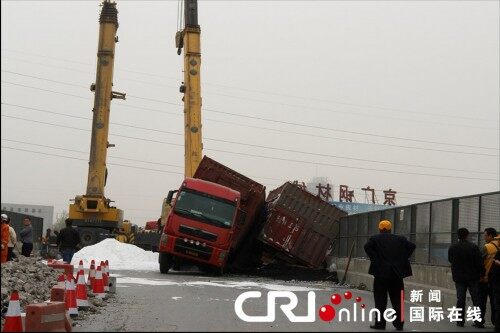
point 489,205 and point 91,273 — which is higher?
point 489,205

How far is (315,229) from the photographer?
3453cm

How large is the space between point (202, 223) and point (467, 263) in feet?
55.5

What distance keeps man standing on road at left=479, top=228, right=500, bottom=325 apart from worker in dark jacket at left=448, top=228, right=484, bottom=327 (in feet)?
0.49

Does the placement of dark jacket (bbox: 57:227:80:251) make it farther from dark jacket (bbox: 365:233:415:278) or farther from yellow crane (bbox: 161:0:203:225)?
dark jacket (bbox: 365:233:415:278)

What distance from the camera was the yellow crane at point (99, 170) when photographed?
43.8m

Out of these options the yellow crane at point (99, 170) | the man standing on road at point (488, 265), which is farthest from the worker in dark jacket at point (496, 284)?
the yellow crane at point (99, 170)

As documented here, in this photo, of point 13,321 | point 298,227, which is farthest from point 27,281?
point 298,227

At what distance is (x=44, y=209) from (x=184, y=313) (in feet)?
572

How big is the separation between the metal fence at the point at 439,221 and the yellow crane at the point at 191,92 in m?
13.7

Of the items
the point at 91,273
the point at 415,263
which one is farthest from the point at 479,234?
the point at 91,273

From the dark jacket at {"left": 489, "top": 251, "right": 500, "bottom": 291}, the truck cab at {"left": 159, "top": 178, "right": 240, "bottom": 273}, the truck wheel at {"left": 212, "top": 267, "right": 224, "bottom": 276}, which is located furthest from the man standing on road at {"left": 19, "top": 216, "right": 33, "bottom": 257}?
the dark jacket at {"left": 489, "top": 251, "right": 500, "bottom": 291}

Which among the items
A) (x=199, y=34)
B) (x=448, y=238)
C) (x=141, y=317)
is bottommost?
(x=141, y=317)

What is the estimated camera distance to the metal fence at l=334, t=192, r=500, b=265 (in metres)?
18.6

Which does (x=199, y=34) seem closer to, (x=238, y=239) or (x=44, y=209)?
(x=238, y=239)
